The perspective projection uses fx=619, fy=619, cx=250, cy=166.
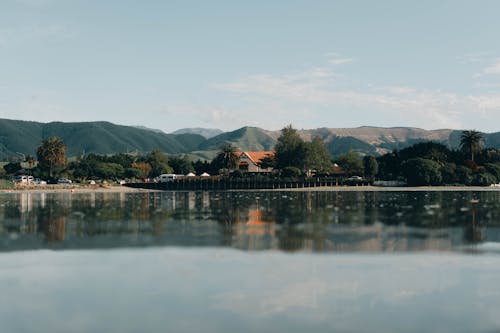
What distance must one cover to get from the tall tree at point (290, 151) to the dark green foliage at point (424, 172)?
3329 cm

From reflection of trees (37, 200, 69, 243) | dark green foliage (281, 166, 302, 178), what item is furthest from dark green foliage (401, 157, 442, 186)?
reflection of trees (37, 200, 69, 243)

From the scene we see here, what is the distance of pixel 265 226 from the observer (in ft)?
156

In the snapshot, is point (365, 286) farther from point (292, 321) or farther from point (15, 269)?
point (15, 269)

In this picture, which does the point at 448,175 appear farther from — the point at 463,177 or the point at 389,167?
the point at 389,167

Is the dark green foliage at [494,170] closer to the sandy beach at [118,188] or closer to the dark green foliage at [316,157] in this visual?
the sandy beach at [118,188]

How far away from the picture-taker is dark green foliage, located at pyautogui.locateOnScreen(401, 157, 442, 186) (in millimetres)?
161875

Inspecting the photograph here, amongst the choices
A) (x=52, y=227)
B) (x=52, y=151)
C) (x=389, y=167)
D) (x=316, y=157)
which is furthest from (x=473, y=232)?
(x=52, y=151)

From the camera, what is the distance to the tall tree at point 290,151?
18412 centimetres

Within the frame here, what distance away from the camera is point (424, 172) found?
162m

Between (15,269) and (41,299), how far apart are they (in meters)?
6.62

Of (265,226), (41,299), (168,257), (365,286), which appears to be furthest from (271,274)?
(265,226)

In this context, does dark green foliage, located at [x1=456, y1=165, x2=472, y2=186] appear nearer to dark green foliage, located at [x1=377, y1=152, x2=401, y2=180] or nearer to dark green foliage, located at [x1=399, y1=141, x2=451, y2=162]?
dark green foliage, located at [x1=399, y1=141, x2=451, y2=162]

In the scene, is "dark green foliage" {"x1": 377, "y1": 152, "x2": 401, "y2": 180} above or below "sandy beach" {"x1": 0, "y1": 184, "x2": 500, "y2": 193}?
above

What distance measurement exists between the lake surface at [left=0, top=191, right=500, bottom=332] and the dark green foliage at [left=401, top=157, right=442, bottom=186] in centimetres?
12078
